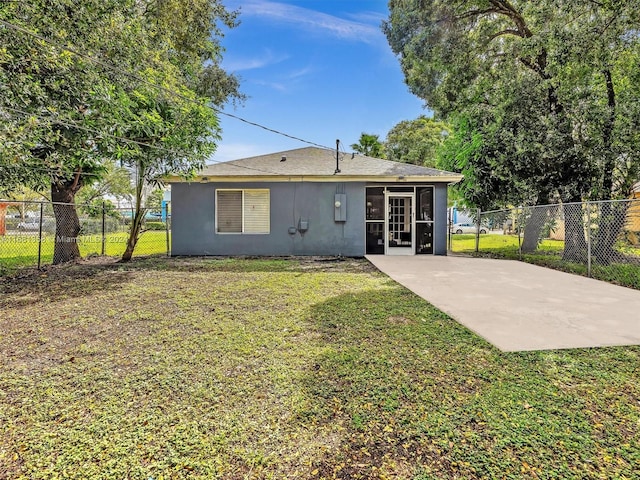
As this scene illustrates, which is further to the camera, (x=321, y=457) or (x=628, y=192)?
(x=628, y=192)

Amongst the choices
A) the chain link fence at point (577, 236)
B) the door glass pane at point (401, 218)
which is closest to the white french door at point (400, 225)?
the door glass pane at point (401, 218)

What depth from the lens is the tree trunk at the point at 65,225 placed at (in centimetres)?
925

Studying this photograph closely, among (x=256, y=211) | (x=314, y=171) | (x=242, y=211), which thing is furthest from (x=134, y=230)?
(x=314, y=171)

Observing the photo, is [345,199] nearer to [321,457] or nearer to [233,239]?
[233,239]

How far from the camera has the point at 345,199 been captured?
10.5 m

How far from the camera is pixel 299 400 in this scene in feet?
8.00

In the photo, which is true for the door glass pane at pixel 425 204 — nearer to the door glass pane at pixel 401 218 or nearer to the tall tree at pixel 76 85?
the door glass pane at pixel 401 218

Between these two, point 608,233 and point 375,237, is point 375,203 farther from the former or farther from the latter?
point 608,233

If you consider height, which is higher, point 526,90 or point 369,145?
point 369,145

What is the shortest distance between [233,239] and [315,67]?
28.6 ft

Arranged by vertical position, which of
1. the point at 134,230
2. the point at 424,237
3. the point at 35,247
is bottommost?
the point at 35,247

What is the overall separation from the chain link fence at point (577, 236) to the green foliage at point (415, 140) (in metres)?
14.0

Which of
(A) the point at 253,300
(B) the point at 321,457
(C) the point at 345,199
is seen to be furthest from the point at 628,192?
(B) the point at 321,457

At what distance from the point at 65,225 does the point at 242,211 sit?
4.87 m
